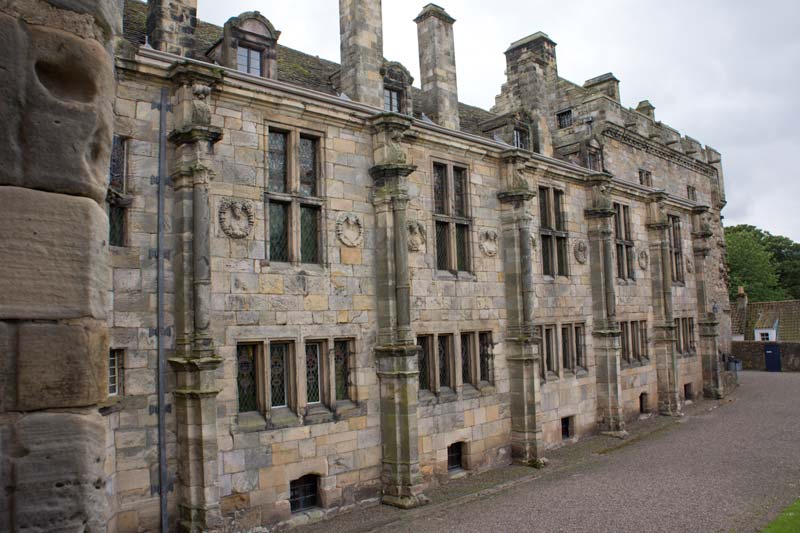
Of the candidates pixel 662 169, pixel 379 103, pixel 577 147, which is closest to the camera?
pixel 379 103

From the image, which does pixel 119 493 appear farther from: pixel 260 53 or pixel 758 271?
pixel 758 271

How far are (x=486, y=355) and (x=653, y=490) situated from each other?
4.83 meters

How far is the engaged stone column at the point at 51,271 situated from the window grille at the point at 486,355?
529 inches

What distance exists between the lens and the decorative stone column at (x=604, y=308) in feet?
62.7

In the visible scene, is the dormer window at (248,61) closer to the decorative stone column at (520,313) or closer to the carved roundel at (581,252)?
the decorative stone column at (520,313)

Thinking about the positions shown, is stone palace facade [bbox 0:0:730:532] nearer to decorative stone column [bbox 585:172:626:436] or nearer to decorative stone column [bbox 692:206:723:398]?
decorative stone column [bbox 585:172:626:436]

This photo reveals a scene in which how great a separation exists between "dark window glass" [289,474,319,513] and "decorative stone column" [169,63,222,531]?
1995 mm

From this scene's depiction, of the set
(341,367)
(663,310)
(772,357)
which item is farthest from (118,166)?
(772,357)

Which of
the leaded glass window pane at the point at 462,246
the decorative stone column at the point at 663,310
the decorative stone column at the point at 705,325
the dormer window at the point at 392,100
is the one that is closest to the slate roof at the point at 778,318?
the decorative stone column at the point at 705,325

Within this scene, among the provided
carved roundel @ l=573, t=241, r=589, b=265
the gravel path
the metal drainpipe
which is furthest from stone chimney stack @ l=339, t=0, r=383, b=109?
the gravel path

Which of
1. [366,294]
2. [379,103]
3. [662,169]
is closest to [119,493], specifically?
[366,294]

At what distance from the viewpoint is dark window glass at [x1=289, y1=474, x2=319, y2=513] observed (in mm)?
11391

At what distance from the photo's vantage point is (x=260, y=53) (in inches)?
483

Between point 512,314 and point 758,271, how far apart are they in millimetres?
47397
